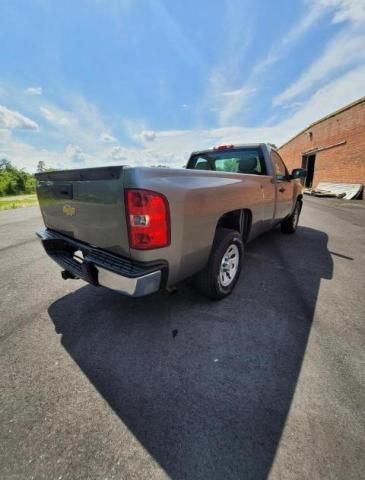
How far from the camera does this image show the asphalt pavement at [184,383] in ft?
4.25

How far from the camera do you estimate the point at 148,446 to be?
1.36 meters

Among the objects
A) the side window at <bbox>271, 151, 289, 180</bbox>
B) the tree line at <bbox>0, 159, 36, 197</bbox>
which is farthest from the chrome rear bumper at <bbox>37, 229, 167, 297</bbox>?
the tree line at <bbox>0, 159, 36, 197</bbox>

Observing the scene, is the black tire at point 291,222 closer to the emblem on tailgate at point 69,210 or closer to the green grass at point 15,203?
the emblem on tailgate at point 69,210

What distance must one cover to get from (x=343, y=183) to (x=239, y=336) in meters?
17.6

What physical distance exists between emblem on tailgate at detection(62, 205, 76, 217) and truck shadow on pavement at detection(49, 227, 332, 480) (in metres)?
1.15

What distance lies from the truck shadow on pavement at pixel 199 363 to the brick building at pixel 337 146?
595 inches

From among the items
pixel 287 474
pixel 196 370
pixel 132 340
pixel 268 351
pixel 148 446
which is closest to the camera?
pixel 287 474

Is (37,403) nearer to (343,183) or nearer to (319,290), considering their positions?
(319,290)

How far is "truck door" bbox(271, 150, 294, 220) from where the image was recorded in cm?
408

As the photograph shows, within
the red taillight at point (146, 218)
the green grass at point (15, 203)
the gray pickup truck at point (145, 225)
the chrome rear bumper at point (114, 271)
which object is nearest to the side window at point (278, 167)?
the gray pickup truck at point (145, 225)

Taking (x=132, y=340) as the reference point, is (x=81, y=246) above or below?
above

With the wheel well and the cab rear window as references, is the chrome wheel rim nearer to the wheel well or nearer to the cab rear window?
the wheel well

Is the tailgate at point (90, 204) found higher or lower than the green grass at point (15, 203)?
higher

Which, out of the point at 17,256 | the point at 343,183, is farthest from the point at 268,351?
the point at 343,183
